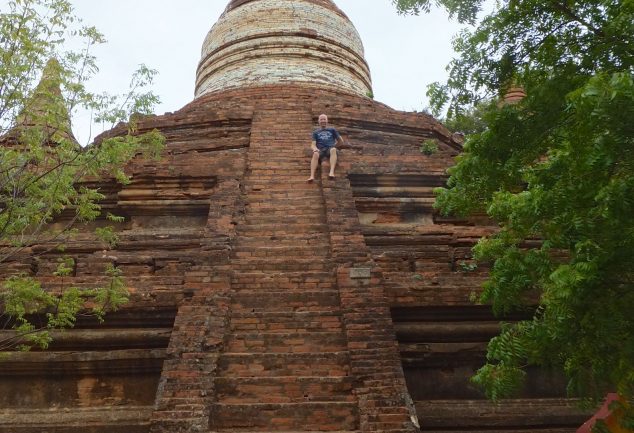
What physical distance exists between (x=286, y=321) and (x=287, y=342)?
24 centimetres

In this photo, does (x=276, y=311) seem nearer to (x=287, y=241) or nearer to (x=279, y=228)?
(x=287, y=241)

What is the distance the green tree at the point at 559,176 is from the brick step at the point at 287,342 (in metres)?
1.29

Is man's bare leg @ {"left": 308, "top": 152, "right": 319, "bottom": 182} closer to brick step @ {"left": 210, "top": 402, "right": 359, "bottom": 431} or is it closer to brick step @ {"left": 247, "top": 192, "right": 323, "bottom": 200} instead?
brick step @ {"left": 247, "top": 192, "right": 323, "bottom": 200}

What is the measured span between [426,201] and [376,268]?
69.9 inches

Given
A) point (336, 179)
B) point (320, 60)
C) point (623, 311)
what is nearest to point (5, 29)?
point (336, 179)

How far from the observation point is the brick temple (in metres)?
4.27

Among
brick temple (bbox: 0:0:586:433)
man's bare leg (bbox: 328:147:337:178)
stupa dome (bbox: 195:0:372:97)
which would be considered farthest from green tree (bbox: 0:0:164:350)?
stupa dome (bbox: 195:0:372:97)

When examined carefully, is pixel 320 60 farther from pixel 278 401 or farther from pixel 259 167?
pixel 278 401

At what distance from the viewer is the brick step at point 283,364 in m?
4.44

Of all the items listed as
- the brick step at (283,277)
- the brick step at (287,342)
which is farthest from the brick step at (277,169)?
the brick step at (287,342)

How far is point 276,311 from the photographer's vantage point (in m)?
5.02

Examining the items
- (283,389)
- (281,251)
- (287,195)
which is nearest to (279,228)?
(281,251)

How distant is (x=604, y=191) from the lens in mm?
2770

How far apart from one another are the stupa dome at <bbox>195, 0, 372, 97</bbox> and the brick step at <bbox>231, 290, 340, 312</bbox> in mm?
Result: 6335
